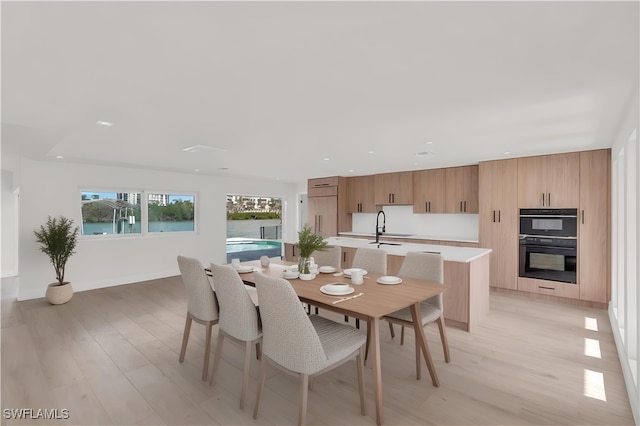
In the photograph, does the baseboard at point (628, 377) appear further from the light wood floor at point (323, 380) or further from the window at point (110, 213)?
the window at point (110, 213)

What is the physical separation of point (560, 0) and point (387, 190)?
19.3ft

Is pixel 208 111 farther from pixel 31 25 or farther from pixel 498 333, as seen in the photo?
pixel 498 333

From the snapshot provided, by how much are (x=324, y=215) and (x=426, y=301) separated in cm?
522

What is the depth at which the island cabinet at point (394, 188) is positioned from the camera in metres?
6.82

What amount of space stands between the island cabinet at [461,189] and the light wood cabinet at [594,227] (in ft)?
5.33

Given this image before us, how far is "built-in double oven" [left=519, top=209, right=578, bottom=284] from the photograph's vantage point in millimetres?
4641

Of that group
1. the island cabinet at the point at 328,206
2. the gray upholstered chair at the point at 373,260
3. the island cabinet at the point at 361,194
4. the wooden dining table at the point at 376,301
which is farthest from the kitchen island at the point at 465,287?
the island cabinet at the point at 328,206

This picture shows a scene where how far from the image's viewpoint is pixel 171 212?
22.7 ft

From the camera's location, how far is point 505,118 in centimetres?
297

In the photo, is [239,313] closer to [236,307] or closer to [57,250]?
[236,307]

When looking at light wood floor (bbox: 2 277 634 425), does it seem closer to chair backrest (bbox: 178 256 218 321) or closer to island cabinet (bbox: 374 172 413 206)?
chair backrest (bbox: 178 256 218 321)

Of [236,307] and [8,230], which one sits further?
[8,230]

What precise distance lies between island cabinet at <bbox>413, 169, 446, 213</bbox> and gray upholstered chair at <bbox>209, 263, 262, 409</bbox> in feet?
16.2

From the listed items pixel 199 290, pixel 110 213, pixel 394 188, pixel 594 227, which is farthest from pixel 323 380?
pixel 110 213
